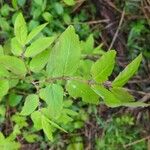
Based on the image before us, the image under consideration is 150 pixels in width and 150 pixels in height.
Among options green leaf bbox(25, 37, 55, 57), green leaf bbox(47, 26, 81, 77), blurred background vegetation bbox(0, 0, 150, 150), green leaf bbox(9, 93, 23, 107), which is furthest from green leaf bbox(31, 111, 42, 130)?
blurred background vegetation bbox(0, 0, 150, 150)

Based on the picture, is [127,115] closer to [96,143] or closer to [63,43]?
[96,143]

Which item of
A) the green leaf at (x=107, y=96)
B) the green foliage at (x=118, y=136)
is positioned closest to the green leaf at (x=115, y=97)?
the green leaf at (x=107, y=96)

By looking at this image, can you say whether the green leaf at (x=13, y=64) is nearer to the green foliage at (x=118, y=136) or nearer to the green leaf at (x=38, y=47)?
the green leaf at (x=38, y=47)

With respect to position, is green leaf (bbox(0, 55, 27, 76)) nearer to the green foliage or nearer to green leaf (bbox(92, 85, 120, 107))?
green leaf (bbox(92, 85, 120, 107))

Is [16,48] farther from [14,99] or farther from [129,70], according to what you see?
[14,99]

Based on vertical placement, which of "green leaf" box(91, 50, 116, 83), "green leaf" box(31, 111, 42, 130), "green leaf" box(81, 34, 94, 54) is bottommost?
"green leaf" box(31, 111, 42, 130)

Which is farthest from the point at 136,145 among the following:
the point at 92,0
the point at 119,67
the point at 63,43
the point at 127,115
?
the point at 63,43

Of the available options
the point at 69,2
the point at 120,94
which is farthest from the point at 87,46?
the point at 120,94
